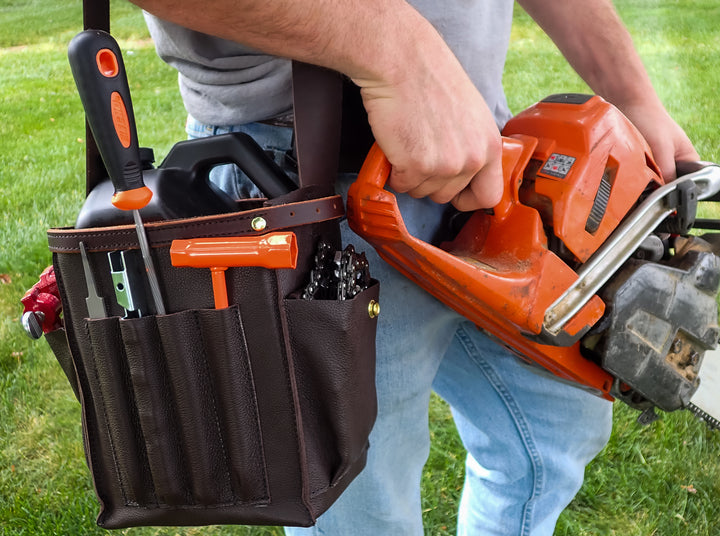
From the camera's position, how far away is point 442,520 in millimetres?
2279

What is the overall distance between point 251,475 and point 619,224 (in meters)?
0.70

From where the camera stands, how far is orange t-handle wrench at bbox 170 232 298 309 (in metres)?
0.87

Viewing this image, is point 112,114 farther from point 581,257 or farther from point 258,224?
point 581,257

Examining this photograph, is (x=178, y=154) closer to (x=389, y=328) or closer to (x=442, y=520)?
(x=389, y=328)

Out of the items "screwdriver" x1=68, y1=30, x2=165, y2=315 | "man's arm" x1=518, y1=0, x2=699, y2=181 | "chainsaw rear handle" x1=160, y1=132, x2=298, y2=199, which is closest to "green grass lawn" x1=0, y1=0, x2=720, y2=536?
"man's arm" x1=518, y1=0, x2=699, y2=181

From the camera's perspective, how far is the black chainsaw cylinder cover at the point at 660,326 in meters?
1.11

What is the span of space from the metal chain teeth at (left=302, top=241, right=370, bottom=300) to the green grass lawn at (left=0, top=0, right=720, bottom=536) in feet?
2.32

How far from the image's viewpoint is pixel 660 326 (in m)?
1.14

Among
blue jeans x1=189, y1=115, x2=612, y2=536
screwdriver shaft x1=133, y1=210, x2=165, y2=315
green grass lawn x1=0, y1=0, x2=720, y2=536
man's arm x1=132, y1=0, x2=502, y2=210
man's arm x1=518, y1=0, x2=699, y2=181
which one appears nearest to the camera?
man's arm x1=132, y1=0, x2=502, y2=210

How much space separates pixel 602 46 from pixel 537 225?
0.56m

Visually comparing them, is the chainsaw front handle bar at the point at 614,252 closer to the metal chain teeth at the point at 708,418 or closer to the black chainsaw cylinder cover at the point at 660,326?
the black chainsaw cylinder cover at the point at 660,326

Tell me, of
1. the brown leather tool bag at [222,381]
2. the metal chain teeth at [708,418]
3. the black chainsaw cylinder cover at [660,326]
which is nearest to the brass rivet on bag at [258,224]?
the brown leather tool bag at [222,381]

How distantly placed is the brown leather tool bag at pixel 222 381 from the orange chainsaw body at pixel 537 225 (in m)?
0.09

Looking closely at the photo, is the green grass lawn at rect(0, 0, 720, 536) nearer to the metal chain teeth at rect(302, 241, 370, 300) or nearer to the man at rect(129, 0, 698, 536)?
the man at rect(129, 0, 698, 536)
